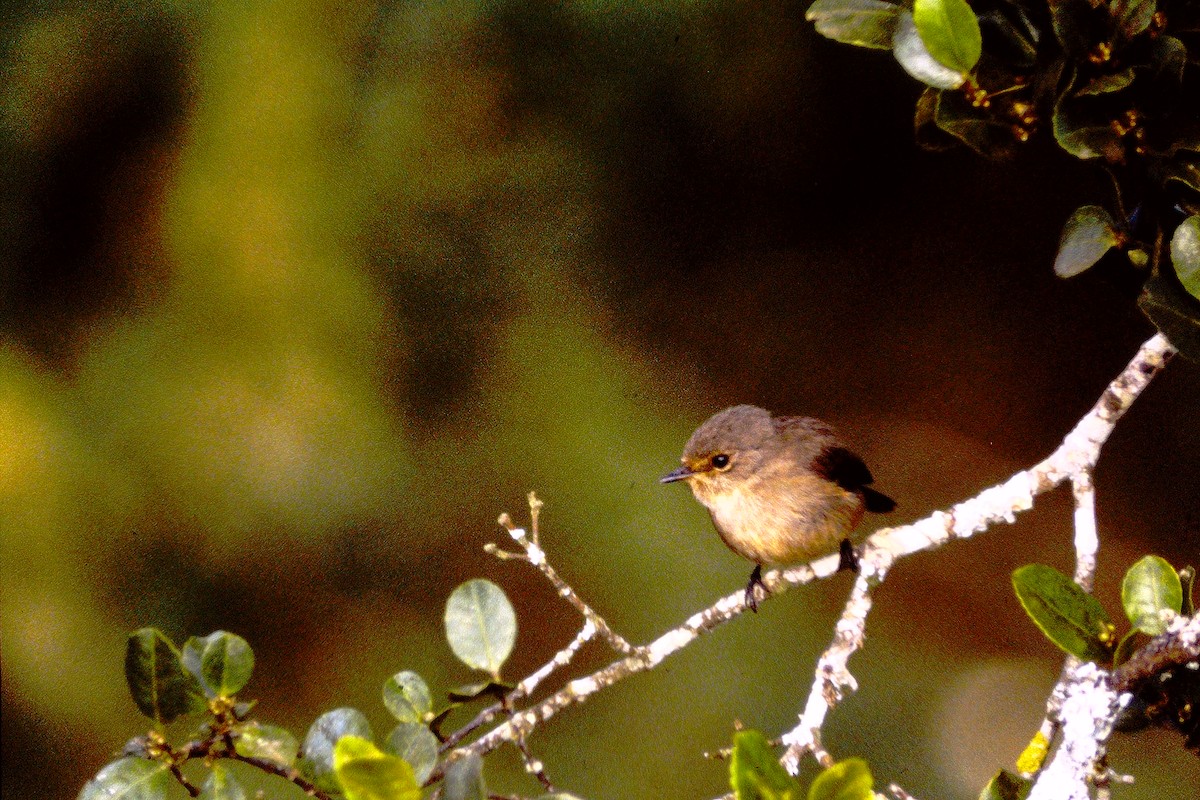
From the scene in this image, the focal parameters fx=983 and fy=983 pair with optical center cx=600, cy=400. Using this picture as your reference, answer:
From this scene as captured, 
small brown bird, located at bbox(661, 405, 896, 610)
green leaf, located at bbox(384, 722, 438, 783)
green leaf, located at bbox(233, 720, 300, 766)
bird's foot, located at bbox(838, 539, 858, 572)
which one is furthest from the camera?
small brown bird, located at bbox(661, 405, 896, 610)

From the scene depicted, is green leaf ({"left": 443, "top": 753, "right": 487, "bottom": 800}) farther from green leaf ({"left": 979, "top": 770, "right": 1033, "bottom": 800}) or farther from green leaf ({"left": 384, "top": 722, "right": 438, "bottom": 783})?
green leaf ({"left": 979, "top": 770, "right": 1033, "bottom": 800})

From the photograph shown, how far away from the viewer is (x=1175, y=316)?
98 cm

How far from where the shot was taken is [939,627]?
1850mm

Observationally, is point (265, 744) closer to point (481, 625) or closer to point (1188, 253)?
point (481, 625)

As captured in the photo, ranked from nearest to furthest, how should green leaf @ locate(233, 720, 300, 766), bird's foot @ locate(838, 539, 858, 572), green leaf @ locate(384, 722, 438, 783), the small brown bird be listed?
green leaf @ locate(384, 722, 438, 783)
green leaf @ locate(233, 720, 300, 766)
bird's foot @ locate(838, 539, 858, 572)
the small brown bird

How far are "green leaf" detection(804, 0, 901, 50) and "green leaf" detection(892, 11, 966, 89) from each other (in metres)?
0.03

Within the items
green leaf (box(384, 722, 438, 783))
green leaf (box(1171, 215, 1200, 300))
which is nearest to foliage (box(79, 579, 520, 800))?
green leaf (box(384, 722, 438, 783))

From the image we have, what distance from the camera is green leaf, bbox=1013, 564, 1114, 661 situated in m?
0.96

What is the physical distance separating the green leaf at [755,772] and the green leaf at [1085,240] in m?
0.60

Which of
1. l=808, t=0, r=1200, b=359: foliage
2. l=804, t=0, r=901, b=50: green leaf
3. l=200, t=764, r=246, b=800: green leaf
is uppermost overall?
l=804, t=0, r=901, b=50: green leaf

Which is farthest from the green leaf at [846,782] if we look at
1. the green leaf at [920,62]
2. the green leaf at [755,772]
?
the green leaf at [920,62]

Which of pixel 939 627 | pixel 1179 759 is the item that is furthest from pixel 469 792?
pixel 1179 759

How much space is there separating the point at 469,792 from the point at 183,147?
1.33 m

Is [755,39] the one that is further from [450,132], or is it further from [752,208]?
[450,132]
